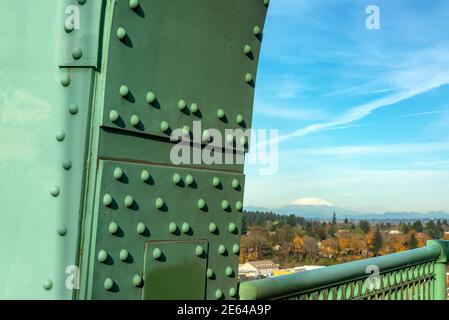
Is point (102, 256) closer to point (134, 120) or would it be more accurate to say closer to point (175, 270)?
point (175, 270)

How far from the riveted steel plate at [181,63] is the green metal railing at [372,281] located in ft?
3.34

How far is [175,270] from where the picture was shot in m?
2.11

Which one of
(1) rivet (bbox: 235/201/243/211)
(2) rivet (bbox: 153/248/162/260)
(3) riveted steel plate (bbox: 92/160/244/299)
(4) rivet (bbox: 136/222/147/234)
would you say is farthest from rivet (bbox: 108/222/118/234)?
(1) rivet (bbox: 235/201/243/211)

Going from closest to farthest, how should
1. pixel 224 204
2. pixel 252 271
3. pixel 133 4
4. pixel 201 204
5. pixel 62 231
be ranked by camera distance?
pixel 62 231
pixel 133 4
pixel 201 204
pixel 224 204
pixel 252 271

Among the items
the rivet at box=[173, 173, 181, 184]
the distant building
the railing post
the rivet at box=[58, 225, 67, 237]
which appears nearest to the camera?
the rivet at box=[58, 225, 67, 237]

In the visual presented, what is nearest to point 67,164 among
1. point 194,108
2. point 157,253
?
point 157,253

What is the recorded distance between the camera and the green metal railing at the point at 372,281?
2.76 metres

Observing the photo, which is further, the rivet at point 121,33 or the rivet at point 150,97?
the rivet at point 150,97

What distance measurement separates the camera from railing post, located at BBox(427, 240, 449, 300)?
17.3 feet

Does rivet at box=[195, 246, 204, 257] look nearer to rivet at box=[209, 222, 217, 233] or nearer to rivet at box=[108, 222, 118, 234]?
rivet at box=[209, 222, 217, 233]

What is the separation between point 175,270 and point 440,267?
4290mm

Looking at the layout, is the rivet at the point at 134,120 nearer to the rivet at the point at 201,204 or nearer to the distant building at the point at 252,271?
the rivet at the point at 201,204

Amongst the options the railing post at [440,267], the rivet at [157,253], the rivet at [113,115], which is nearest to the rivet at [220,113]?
the rivet at [113,115]

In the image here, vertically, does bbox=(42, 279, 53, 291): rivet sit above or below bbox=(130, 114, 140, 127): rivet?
below
